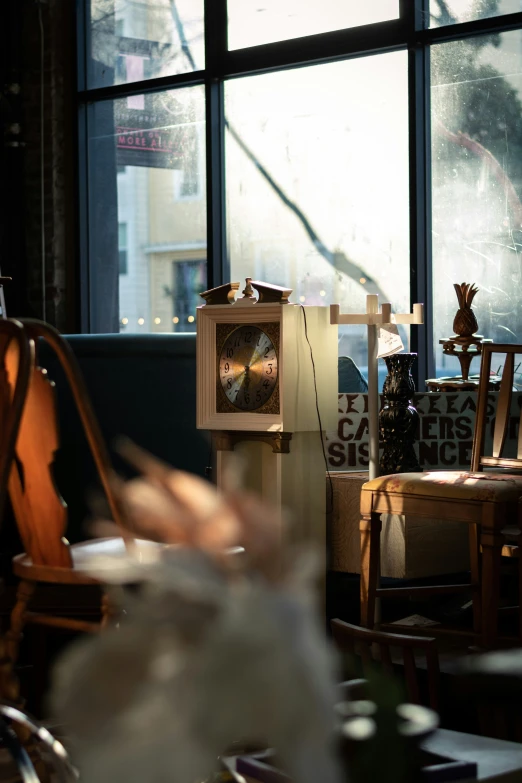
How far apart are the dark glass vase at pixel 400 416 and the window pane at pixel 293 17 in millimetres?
2832

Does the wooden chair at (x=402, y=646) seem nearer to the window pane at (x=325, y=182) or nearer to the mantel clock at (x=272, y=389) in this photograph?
the mantel clock at (x=272, y=389)

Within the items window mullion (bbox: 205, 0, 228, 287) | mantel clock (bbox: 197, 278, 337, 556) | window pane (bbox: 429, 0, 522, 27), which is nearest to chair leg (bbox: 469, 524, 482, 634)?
mantel clock (bbox: 197, 278, 337, 556)

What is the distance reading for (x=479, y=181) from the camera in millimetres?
5512

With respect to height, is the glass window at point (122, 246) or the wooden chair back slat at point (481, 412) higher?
the glass window at point (122, 246)

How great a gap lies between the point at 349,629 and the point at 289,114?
14.3 feet

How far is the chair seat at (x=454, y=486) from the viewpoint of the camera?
3.02m

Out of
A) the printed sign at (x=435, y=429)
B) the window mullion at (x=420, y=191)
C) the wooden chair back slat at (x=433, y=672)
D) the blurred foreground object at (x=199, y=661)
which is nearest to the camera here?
the blurred foreground object at (x=199, y=661)

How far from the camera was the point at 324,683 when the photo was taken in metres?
0.37

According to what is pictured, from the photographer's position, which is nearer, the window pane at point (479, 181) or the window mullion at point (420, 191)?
the window pane at point (479, 181)

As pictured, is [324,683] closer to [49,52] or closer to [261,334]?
[261,334]

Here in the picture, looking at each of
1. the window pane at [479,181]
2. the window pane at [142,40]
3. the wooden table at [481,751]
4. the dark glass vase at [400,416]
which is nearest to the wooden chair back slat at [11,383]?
the wooden table at [481,751]

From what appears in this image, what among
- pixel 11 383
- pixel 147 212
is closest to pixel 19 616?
pixel 11 383

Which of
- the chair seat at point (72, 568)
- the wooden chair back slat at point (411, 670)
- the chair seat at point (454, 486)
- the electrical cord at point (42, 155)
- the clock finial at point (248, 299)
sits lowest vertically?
the wooden chair back slat at point (411, 670)

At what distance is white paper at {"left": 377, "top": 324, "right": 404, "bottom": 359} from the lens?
142 inches
